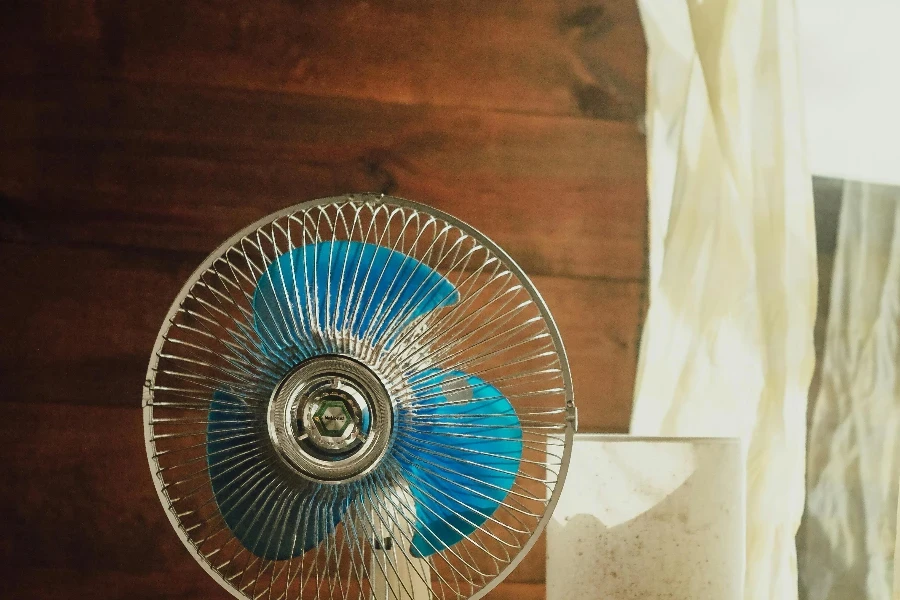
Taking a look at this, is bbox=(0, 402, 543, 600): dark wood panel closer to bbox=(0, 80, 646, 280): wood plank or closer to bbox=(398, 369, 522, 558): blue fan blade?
bbox=(0, 80, 646, 280): wood plank

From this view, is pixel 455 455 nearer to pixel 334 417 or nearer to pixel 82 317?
pixel 334 417

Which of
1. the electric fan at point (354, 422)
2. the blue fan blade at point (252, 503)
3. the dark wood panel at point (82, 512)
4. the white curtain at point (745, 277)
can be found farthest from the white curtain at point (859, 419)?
the dark wood panel at point (82, 512)

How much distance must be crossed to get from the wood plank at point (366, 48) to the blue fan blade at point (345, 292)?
492mm

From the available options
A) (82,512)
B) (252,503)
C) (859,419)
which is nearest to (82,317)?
(82,512)

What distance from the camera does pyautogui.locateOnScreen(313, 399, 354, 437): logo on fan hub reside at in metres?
0.72

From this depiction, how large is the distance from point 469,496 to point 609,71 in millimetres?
770

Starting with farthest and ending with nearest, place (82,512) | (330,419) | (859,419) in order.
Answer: (82,512) < (859,419) < (330,419)

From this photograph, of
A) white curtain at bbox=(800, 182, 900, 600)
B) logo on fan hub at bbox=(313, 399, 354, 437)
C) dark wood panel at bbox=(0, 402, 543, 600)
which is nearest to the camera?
logo on fan hub at bbox=(313, 399, 354, 437)

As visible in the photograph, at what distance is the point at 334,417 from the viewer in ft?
2.35

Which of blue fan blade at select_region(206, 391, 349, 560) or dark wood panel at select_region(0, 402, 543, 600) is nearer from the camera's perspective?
blue fan blade at select_region(206, 391, 349, 560)

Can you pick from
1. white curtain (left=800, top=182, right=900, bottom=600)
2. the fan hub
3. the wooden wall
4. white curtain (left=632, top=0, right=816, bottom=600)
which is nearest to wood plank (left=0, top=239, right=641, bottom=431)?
the wooden wall

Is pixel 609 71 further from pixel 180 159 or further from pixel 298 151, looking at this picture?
pixel 180 159

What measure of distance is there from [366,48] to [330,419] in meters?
0.70

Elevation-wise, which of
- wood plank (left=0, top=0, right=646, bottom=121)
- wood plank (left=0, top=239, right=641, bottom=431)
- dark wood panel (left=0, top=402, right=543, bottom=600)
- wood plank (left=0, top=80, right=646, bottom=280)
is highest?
wood plank (left=0, top=0, right=646, bottom=121)
